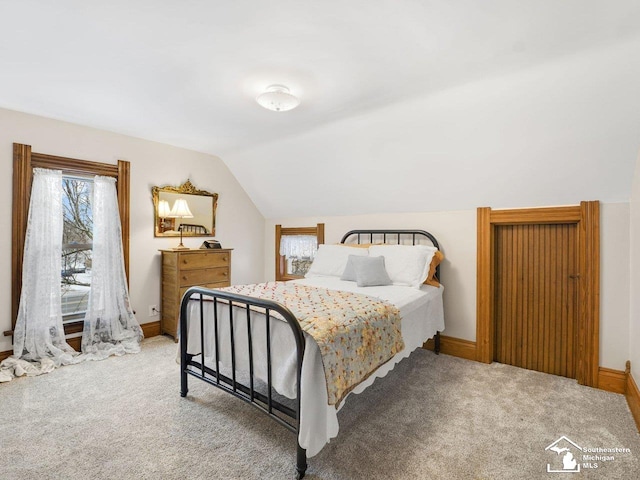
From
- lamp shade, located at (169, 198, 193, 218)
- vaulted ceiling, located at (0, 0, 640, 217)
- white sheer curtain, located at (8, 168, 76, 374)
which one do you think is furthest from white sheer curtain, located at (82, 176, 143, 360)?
vaulted ceiling, located at (0, 0, 640, 217)

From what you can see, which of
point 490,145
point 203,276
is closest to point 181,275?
point 203,276

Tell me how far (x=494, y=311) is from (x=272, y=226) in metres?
3.26

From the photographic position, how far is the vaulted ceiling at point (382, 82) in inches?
65.1

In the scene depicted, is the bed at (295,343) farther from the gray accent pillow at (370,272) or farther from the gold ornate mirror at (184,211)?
the gold ornate mirror at (184,211)

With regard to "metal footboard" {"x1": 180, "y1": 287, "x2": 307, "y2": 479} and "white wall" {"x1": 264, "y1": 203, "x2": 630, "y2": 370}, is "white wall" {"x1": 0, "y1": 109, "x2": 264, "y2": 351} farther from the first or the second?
"metal footboard" {"x1": 180, "y1": 287, "x2": 307, "y2": 479}

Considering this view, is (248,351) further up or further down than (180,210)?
further down

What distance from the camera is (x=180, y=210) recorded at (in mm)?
3912

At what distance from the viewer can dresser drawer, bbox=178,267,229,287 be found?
3755 mm

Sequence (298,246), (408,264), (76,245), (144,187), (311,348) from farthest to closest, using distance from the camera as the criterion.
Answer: (298,246), (144,187), (76,245), (408,264), (311,348)

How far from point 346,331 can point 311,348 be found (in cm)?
26

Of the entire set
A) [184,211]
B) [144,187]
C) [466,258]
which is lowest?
[466,258]

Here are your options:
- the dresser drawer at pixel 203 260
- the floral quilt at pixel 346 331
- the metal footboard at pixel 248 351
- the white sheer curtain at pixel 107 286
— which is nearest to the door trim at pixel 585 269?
the floral quilt at pixel 346 331

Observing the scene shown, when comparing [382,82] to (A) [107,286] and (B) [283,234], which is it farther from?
(A) [107,286]

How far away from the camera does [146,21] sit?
1706 millimetres
